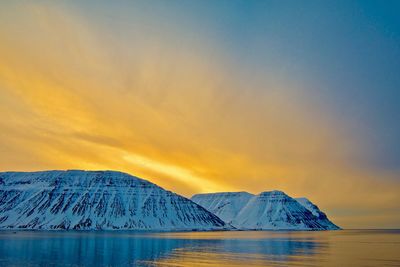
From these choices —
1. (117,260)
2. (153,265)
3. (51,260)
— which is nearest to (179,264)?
(153,265)

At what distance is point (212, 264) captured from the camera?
234ft

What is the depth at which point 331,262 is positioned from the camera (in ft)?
254

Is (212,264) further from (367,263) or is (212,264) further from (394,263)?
(394,263)

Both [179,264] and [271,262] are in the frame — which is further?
[271,262]

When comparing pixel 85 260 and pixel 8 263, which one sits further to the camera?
pixel 85 260

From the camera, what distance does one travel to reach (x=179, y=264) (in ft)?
232

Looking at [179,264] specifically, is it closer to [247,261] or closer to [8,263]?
[247,261]

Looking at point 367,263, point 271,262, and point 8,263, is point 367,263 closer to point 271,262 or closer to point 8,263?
point 271,262

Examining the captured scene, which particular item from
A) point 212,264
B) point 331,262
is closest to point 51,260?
point 212,264

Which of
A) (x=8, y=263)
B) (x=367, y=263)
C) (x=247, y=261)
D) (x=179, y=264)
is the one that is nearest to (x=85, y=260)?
(x=8, y=263)

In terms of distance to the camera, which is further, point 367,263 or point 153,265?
point 367,263

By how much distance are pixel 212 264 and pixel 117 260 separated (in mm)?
17914

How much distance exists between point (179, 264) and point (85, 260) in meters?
18.2

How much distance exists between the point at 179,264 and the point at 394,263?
126 feet
